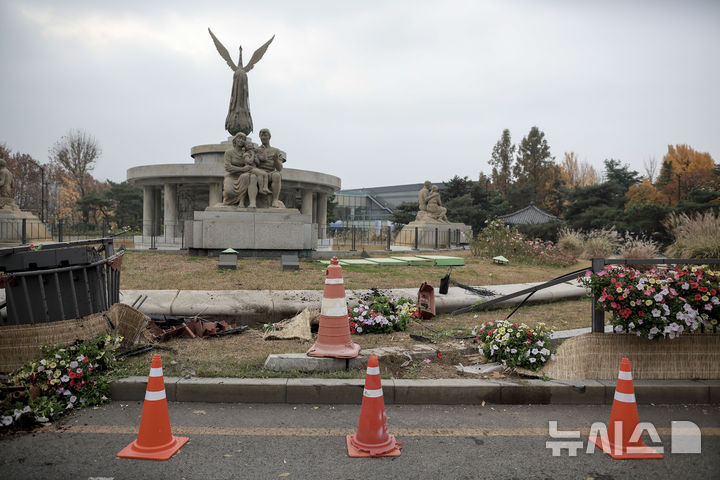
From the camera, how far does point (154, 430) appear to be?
11.0ft

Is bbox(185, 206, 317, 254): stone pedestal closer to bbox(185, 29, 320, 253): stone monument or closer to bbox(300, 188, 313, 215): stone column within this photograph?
bbox(185, 29, 320, 253): stone monument

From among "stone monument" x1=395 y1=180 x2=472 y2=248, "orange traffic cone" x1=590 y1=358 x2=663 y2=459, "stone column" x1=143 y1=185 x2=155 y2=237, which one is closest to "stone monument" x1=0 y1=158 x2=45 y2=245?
"stone column" x1=143 y1=185 x2=155 y2=237

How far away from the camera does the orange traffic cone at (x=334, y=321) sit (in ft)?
16.2

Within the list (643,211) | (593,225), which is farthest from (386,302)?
(593,225)

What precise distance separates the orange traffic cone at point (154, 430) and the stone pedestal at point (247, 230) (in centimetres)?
1147

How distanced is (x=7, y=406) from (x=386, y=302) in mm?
4569

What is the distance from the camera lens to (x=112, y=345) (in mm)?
4898

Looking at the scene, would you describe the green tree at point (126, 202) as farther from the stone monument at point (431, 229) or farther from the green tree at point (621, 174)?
the green tree at point (621, 174)

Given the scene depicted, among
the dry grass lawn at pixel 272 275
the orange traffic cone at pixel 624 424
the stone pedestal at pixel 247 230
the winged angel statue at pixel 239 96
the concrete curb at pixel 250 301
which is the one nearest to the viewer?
the orange traffic cone at pixel 624 424

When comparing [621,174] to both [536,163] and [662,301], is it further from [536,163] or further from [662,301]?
[662,301]

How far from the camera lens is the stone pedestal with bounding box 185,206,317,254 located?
14.5 meters

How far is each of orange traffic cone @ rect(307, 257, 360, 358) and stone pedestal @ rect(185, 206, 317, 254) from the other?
33.5ft

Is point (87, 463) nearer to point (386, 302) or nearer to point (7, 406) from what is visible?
point (7, 406)

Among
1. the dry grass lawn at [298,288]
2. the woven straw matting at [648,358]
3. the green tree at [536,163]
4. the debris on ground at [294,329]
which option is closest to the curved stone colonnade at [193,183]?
the dry grass lawn at [298,288]
